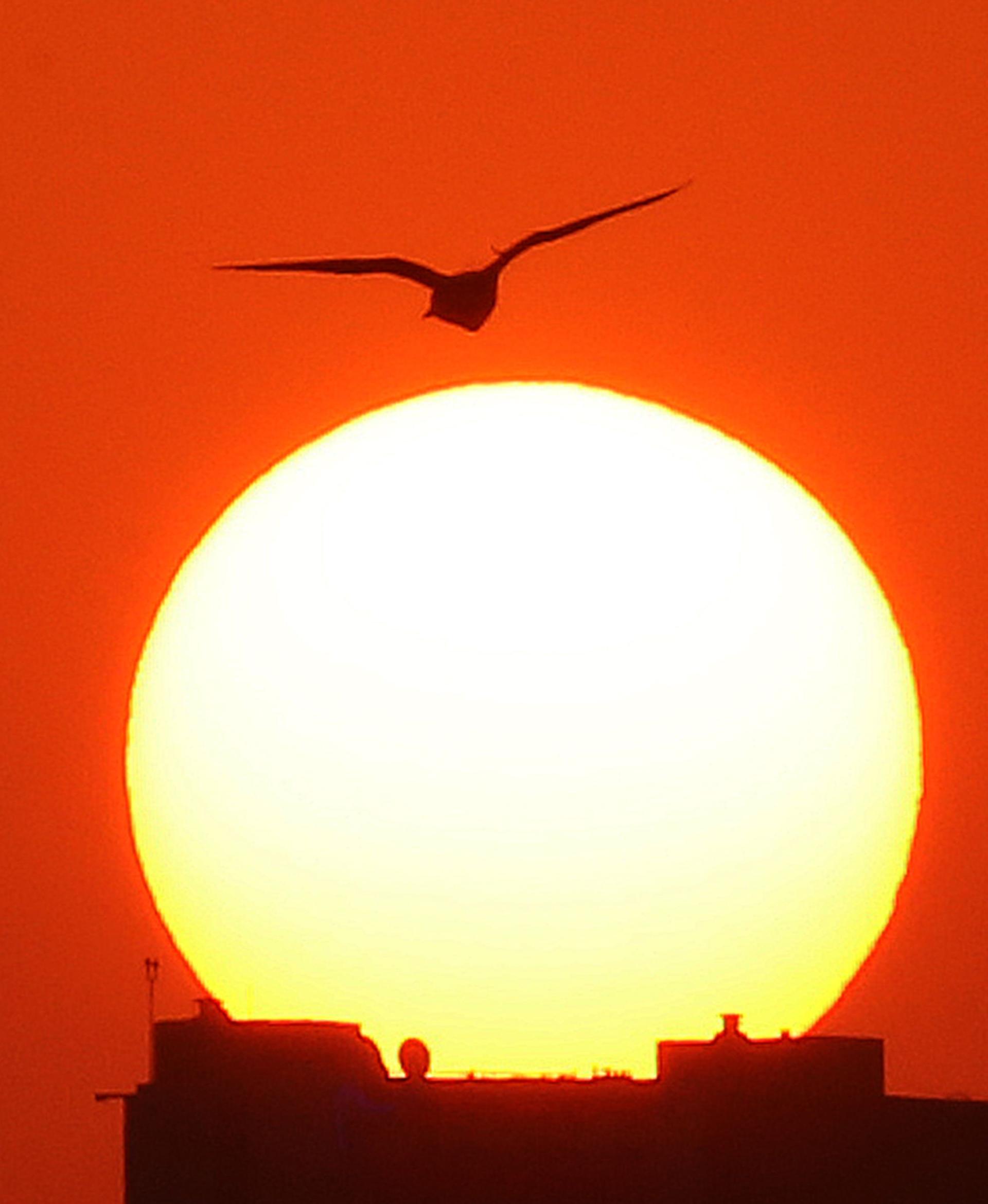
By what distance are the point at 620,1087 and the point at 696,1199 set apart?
2.59 meters

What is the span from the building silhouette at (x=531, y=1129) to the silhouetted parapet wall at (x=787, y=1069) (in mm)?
23

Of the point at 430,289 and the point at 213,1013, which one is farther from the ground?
the point at 430,289

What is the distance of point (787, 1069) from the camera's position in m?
87.2

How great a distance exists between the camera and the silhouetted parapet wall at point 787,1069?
8719 cm

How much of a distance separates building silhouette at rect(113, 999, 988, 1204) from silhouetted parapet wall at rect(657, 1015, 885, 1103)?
23mm

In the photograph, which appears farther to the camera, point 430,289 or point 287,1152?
point 287,1152

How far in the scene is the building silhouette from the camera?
8731 cm

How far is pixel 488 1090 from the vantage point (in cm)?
9050

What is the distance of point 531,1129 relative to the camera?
89.8 m

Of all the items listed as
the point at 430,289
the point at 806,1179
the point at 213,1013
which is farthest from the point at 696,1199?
the point at 430,289

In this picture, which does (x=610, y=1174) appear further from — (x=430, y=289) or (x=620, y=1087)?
(x=430, y=289)

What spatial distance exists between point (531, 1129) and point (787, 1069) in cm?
475

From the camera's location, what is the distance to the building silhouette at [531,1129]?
87.3 metres

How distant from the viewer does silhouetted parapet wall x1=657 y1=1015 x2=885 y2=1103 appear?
87188 mm
